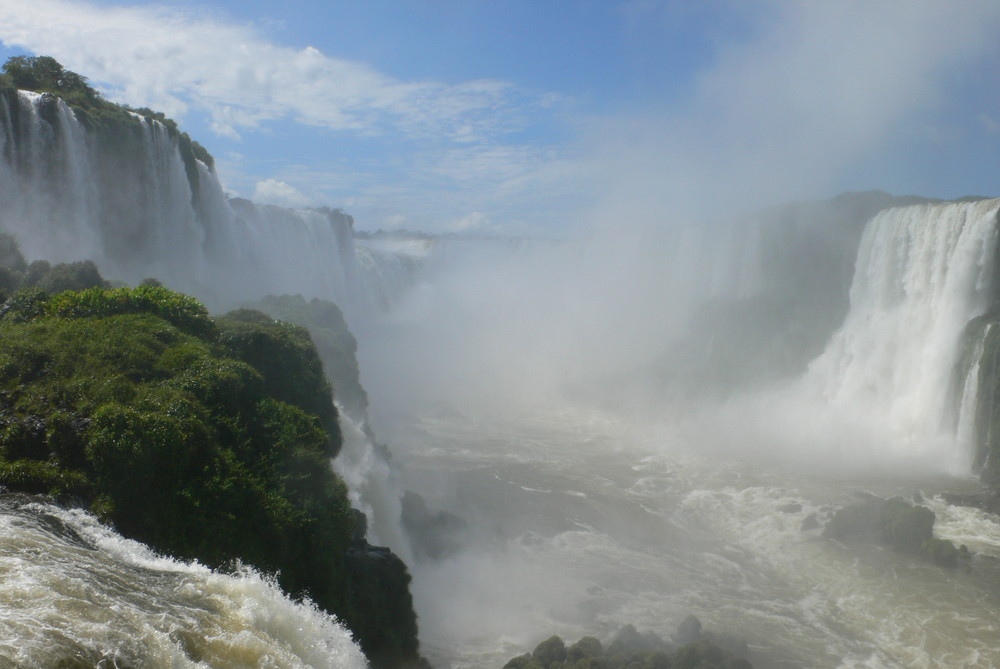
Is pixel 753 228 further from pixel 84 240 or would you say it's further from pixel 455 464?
pixel 84 240

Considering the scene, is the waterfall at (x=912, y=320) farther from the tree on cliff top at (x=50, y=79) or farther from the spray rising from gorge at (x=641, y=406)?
the tree on cliff top at (x=50, y=79)

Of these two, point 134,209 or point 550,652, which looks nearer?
point 550,652

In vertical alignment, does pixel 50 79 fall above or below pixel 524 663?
above

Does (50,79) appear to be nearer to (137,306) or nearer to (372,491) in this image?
(137,306)

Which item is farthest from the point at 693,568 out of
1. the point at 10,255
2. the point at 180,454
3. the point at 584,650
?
the point at 10,255

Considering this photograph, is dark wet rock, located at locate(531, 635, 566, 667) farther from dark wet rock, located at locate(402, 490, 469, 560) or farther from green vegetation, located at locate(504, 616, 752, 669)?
dark wet rock, located at locate(402, 490, 469, 560)

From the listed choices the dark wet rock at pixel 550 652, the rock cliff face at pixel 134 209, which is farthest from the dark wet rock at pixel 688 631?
the rock cliff face at pixel 134 209
